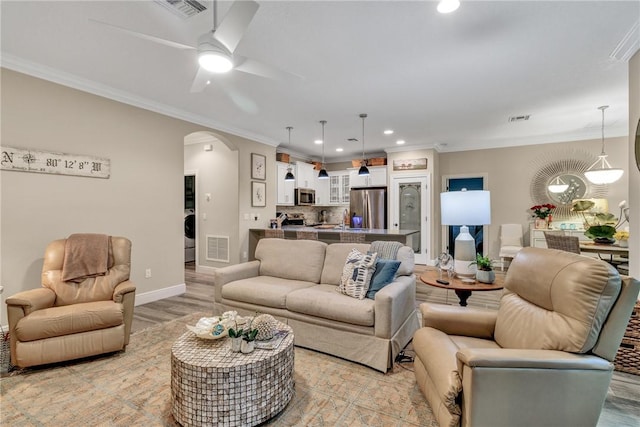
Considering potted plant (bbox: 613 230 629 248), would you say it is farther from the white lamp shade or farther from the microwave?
the microwave

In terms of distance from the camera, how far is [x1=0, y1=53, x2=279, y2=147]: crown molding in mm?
2961

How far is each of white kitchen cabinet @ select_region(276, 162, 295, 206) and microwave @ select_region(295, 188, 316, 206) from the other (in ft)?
0.86

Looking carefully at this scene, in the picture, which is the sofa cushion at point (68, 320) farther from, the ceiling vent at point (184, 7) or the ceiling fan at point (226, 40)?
the ceiling vent at point (184, 7)

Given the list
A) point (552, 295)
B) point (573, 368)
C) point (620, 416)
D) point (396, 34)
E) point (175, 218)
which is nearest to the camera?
point (573, 368)

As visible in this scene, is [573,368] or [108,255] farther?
[108,255]

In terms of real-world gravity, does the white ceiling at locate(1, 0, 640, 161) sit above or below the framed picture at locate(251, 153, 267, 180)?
above

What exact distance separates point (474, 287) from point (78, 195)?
13.8ft

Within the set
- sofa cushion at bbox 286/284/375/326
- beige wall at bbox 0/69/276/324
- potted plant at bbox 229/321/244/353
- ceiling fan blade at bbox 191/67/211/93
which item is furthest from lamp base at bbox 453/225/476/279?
beige wall at bbox 0/69/276/324

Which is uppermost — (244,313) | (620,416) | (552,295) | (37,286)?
(552,295)

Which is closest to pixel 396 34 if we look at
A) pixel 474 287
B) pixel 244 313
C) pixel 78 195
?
pixel 474 287

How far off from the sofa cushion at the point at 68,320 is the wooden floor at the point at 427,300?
0.75 metres

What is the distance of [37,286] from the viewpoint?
3.14 m

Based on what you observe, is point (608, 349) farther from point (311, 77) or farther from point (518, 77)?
point (311, 77)

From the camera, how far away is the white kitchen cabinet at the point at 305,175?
7.48 meters
